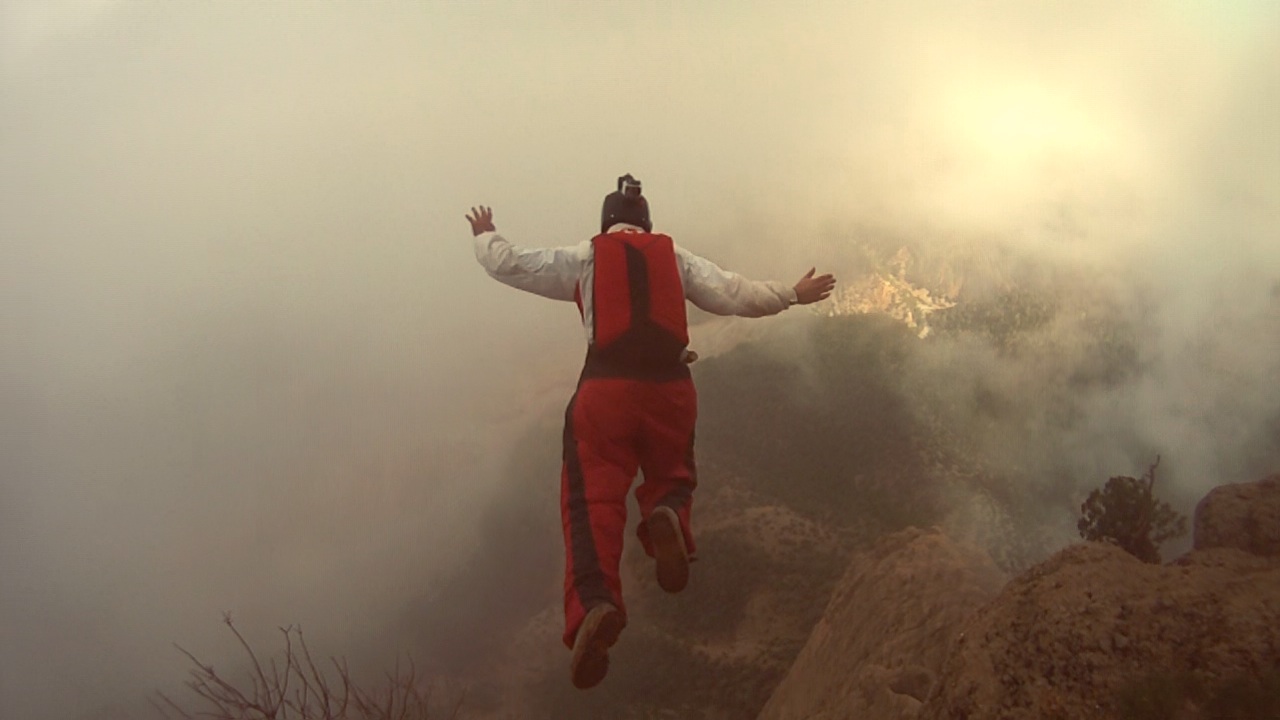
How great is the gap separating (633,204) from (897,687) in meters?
3.01

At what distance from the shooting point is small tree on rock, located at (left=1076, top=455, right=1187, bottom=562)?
5.26 meters

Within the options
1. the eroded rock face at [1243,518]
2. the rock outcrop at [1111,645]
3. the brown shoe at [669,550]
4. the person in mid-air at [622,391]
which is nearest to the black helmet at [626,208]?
the person in mid-air at [622,391]

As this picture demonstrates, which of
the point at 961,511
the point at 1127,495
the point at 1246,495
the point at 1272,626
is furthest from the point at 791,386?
the point at 1272,626

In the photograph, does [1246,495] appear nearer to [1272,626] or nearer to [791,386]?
[1272,626]

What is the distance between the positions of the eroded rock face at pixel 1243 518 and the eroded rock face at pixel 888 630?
4.02 feet

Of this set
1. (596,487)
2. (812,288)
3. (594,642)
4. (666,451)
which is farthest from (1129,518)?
(594,642)

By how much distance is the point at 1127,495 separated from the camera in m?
5.43

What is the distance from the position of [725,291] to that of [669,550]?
4.96 feet

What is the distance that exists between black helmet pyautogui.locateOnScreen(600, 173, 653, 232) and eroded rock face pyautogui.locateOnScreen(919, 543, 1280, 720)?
8.76ft

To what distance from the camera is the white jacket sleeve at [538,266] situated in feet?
13.6

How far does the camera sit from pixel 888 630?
186 inches

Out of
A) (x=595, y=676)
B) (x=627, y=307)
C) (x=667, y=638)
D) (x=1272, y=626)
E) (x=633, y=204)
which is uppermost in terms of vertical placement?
(x=633, y=204)

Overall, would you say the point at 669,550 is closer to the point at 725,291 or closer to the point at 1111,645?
the point at 725,291

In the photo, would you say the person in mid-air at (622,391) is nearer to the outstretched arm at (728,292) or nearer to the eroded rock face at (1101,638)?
the outstretched arm at (728,292)
